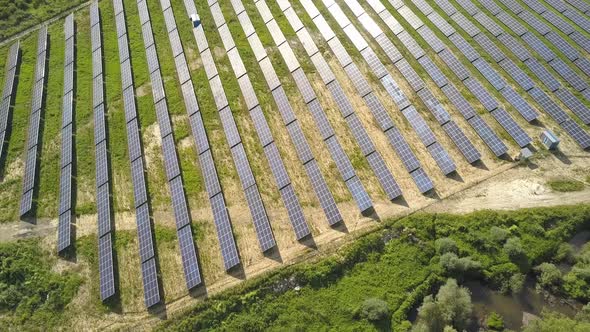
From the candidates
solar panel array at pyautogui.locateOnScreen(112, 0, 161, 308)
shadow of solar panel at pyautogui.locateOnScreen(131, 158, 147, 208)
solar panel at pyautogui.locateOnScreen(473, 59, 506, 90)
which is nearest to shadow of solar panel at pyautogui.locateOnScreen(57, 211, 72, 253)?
solar panel array at pyautogui.locateOnScreen(112, 0, 161, 308)

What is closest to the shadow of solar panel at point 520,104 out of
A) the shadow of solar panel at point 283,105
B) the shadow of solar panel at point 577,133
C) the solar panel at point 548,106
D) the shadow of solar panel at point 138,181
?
the solar panel at point 548,106

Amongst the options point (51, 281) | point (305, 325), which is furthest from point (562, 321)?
point (51, 281)

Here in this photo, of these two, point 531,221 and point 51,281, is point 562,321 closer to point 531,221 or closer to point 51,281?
point 531,221

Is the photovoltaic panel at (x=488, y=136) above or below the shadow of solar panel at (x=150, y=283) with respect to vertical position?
below

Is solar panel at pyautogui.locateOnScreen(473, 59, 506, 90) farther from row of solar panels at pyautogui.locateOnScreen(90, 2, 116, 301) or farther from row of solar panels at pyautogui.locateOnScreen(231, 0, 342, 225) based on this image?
row of solar panels at pyautogui.locateOnScreen(90, 2, 116, 301)

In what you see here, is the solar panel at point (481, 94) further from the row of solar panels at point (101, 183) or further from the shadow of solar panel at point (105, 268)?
the shadow of solar panel at point (105, 268)

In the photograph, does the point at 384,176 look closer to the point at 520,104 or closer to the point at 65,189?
the point at 520,104

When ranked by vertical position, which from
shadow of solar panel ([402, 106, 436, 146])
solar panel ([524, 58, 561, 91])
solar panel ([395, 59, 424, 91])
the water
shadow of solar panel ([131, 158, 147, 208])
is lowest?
the water
